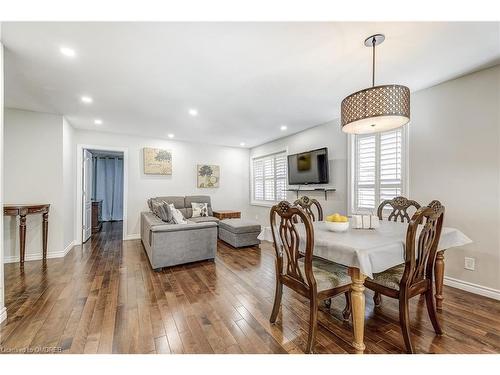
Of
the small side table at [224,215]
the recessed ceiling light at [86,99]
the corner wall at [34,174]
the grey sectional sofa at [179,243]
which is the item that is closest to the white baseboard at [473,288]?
the grey sectional sofa at [179,243]

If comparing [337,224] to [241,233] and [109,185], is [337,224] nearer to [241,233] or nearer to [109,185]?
[241,233]

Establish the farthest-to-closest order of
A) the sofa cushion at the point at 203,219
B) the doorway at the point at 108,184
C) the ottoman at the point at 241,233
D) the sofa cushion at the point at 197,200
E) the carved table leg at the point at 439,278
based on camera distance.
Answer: the doorway at the point at 108,184, the sofa cushion at the point at 197,200, the sofa cushion at the point at 203,219, the ottoman at the point at 241,233, the carved table leg at the point at 439,278

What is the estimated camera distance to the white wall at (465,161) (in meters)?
2.31

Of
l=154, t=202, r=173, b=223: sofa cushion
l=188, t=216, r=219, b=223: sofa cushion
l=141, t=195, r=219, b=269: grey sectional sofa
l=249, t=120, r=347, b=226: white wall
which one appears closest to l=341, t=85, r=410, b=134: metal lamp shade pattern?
l=249, t=120, r=347, b=226: white wall

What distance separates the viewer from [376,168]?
337 cm

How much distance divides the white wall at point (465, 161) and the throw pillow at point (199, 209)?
4.15m

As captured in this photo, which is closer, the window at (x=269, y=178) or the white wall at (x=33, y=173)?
the white wall at (x=33, y=173)

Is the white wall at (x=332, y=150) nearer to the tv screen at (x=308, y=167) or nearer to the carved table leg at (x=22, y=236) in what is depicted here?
the tv screen at (x=308, y=167)

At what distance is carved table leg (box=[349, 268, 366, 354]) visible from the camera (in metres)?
1.51

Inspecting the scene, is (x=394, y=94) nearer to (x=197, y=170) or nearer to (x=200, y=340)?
(x=200, y=340)

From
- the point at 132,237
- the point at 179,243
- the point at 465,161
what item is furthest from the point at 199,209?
the point at 465,161

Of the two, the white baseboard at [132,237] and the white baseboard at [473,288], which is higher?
the white baseboard at [473,288]

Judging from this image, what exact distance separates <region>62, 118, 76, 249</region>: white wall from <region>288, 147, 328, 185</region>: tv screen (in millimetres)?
4196

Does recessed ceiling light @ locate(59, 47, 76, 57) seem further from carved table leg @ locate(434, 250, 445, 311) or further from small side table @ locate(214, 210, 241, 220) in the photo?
small side table @ locate(214, 210, 241, 220)
